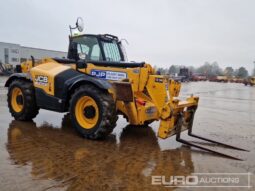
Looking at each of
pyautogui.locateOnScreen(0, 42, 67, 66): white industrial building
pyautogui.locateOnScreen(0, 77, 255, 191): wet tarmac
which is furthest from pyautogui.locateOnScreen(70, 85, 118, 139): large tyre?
pyautogui.locateOnScreen(0, 42, 67, 66): white industrial building

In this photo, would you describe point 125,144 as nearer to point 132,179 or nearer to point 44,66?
point 132,179

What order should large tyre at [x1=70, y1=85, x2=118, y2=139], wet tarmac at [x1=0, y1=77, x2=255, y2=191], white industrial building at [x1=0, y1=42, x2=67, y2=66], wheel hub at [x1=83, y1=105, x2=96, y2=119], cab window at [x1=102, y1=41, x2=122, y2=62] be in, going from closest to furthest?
wet tarmac at [x1=0, y1=77, x2=255, y2=191] < large tyre at [x1=70, y1=85, x2=118, y2=139] < wheel hub at [x1=83, y1=105, x2=96, y2=119] < cab window at [x1=102, y1=41, x2=122, y2=62] < white industrial building at [x1=0, y1=42, x2=67, y2=66]

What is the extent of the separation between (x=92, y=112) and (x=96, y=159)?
154cm

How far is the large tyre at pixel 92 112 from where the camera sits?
601cm

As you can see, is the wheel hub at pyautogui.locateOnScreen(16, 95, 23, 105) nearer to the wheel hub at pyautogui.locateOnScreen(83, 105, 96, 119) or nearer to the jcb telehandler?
the jcb telehandler

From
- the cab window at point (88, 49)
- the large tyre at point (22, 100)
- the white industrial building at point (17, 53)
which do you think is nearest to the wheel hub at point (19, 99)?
the large tyre at point (22, 100)

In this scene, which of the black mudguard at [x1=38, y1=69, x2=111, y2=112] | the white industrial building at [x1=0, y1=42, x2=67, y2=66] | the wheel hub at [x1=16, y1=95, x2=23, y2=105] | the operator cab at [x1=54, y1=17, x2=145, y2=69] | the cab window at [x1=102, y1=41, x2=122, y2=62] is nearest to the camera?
the black mudguard at [x1=38, y1=69, x2=111, y2=112]

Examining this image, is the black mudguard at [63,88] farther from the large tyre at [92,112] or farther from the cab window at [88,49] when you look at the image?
the cab window at [88,49]

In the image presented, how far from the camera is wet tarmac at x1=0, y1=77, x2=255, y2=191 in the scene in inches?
159

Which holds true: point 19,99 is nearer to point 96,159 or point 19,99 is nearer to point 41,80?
point 41,80

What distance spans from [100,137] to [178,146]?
1677 millimetres

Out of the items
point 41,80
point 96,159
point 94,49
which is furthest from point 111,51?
point 96,159

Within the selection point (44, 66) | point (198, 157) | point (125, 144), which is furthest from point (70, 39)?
point (198, 157)

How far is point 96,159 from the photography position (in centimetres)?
505
